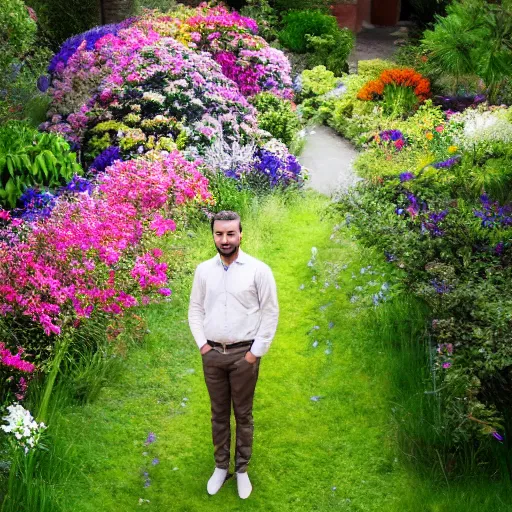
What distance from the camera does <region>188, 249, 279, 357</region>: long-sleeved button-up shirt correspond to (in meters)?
4.35

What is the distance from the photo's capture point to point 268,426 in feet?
18.0

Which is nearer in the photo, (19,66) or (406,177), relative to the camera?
(406,177)

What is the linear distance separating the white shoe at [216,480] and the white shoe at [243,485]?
3.6 inches

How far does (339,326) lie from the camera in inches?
262

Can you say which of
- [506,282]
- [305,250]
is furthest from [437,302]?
[305,250]

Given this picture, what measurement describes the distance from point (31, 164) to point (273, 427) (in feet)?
13.6

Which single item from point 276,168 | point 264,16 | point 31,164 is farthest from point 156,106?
point 264,16

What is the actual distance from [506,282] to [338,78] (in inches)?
380

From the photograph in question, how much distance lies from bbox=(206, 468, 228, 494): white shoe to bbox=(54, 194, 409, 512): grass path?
0.04 meters

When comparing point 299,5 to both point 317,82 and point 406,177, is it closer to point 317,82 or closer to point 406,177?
point 317,82

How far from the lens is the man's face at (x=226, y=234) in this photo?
4.27 metres

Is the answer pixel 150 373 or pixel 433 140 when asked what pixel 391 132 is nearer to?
pixel 433 140

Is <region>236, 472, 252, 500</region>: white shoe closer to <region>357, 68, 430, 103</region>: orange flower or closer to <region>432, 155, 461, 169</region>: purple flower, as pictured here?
<region>432, 155, 461, 169</region>: purple flower

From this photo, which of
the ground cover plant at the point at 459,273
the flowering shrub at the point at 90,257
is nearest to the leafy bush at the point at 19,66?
the flowering shrub at the point at 90,257
